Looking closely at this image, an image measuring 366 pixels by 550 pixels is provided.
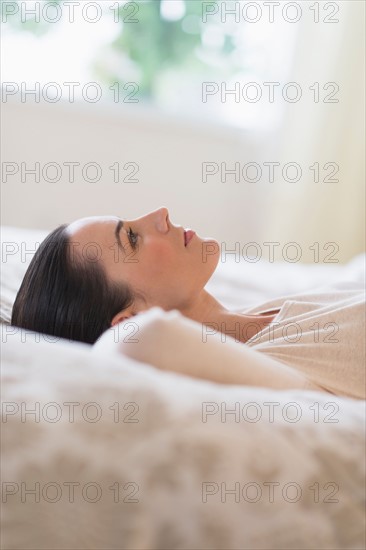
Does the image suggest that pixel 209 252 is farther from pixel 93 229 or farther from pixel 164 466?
pixel 164 466

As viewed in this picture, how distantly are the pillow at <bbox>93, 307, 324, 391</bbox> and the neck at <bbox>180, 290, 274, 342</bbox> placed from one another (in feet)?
1.48

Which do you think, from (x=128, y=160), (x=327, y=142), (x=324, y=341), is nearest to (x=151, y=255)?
(x=324, y=341)

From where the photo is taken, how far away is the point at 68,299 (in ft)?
4.43

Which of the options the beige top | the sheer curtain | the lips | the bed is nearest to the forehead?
the lips

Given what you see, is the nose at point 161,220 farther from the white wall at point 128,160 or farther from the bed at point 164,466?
the white wall at point 128,160

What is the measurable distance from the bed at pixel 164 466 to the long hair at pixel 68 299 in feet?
1.47

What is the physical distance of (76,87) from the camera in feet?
10.7

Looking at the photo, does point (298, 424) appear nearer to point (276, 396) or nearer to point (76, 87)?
point (276, 396)

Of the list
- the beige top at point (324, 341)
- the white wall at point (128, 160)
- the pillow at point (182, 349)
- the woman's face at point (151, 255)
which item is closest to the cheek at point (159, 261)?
the woman's face at point (151, 255)

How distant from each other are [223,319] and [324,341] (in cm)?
31

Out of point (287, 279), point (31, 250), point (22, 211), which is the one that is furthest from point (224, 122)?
point (31, 250)

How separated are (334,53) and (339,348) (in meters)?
2.23

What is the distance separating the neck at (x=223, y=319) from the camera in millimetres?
1479

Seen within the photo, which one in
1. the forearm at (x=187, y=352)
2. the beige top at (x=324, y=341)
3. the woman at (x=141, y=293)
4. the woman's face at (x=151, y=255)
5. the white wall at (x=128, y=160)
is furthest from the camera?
the white wall at (x=128, y=160)
